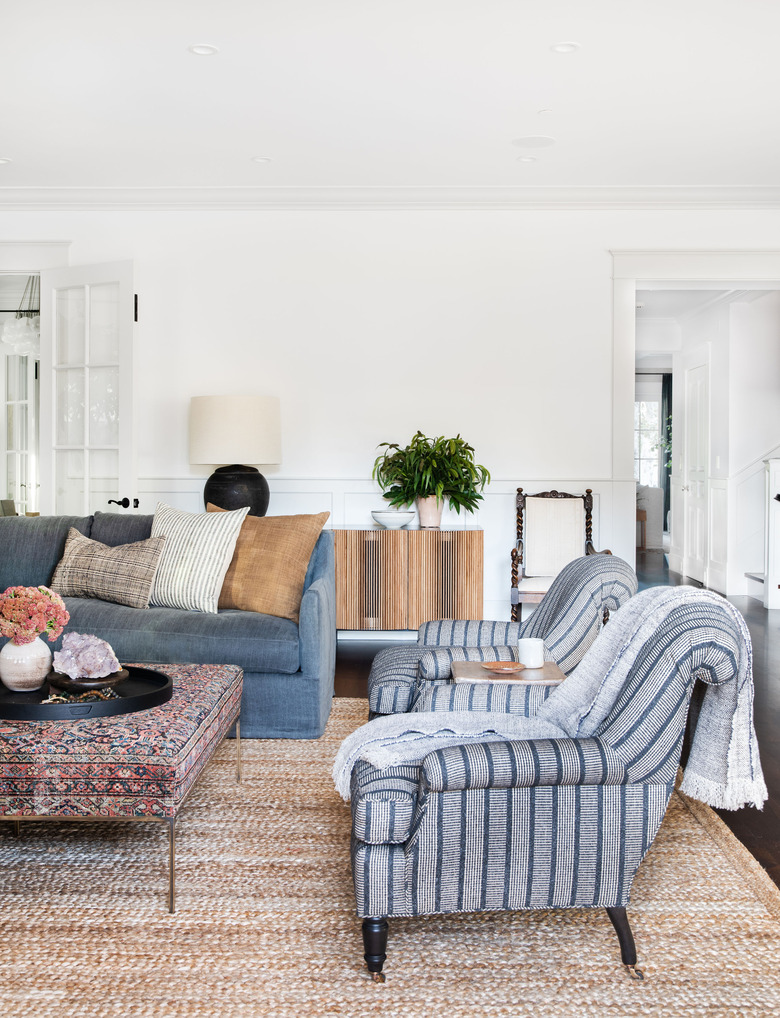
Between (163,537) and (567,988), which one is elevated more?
(163,537)

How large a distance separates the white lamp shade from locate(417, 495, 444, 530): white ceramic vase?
93cm

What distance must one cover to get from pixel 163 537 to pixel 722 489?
17.5 feet

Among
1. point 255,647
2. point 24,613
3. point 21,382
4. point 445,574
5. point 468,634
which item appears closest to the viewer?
point 24,613

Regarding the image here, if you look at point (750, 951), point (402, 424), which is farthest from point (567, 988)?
point (402, 424)

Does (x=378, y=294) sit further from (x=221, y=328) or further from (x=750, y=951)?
(x=750, y=951)

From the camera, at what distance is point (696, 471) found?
841 cm

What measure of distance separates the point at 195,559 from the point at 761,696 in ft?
8.94

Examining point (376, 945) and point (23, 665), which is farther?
point (23, 665)

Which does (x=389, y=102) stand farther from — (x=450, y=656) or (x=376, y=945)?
(x=376, y=945)

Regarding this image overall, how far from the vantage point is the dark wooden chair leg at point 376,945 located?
6.03ft

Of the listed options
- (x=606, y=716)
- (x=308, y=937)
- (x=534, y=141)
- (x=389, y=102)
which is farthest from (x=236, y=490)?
(x=606, y=716)

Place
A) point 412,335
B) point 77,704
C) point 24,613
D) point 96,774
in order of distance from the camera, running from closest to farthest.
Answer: point 96,774 → point 77,704 → point 24,613 → point 412,335

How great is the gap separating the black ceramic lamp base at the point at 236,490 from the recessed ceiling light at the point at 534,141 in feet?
7.63

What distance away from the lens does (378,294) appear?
5.55m
